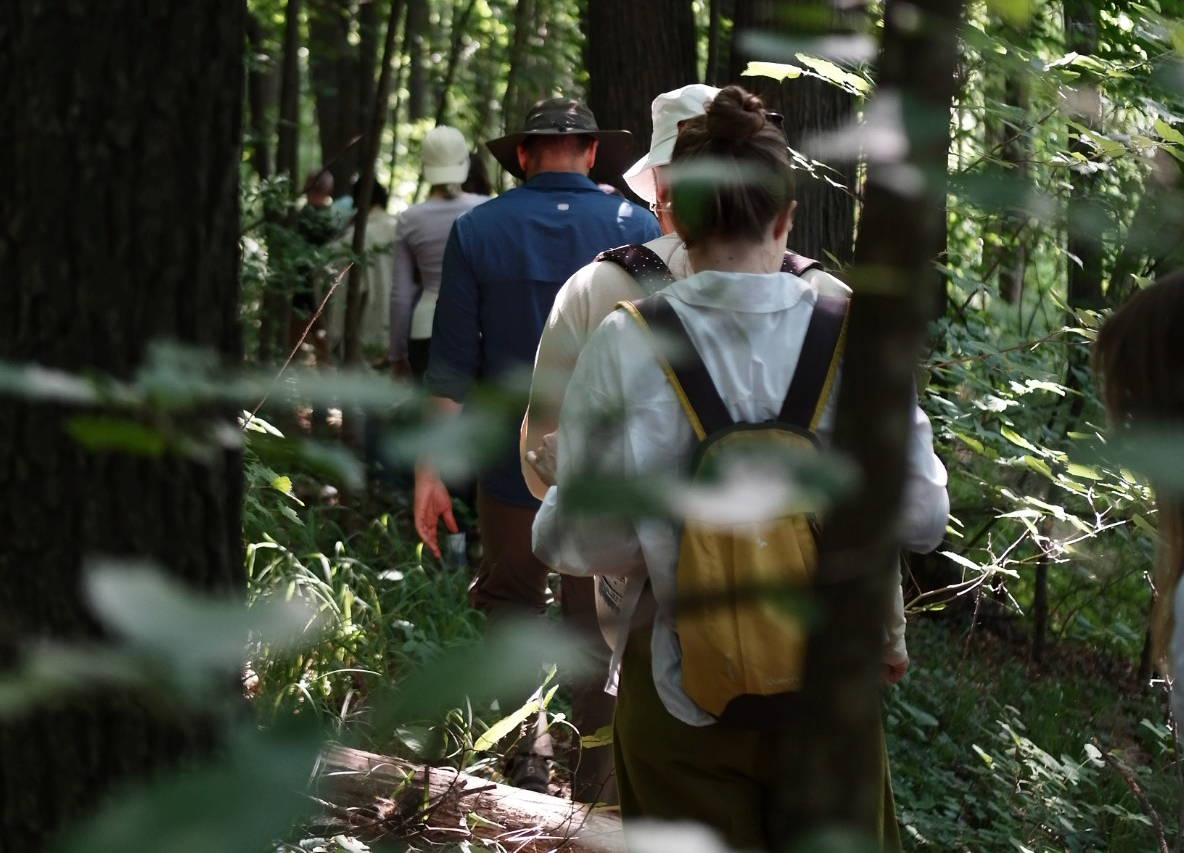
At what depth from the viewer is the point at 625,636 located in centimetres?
228

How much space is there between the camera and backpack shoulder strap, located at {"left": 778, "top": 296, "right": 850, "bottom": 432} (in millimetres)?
2170

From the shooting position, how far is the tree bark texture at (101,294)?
5.03 ft

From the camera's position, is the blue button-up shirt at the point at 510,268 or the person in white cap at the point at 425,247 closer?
the blue button-up shirt at the point at 510,268

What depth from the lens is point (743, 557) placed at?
206cm

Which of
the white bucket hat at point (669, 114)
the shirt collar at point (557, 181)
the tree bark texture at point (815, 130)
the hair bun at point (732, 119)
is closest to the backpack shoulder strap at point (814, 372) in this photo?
the hair bun at point (732, 119)

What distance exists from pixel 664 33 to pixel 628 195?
1.09m

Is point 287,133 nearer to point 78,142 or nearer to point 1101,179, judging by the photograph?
point 1101,179

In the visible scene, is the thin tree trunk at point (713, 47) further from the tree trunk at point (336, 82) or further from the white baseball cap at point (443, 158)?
the tree trunk at point (336, 82)

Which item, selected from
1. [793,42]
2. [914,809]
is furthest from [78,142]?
[914,809]

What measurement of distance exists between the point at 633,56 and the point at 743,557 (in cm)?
513

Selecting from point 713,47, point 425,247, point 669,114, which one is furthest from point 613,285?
point 713,47

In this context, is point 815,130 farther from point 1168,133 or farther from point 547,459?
point 547,459

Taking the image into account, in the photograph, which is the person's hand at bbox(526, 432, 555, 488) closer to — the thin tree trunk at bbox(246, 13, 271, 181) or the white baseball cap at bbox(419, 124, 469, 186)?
the white baseball cap at bbox(419, 124, 469, 186)

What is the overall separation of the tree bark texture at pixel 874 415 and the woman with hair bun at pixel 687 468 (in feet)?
4.35
